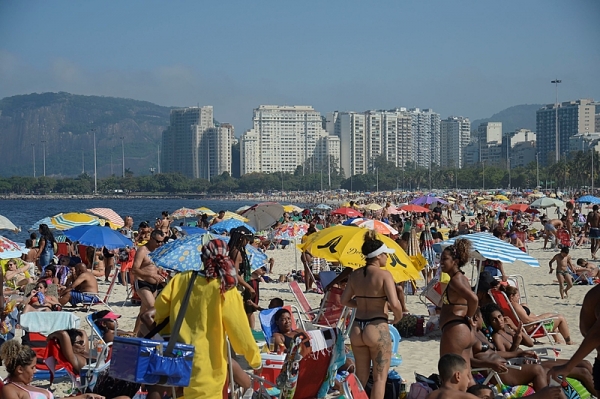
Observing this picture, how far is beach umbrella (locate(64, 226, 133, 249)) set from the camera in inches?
492

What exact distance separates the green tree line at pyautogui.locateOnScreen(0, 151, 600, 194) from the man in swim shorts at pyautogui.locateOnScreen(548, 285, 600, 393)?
10816 cm

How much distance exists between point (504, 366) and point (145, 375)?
2.81 metres

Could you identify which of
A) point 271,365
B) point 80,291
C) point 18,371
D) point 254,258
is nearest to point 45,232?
point 80,291

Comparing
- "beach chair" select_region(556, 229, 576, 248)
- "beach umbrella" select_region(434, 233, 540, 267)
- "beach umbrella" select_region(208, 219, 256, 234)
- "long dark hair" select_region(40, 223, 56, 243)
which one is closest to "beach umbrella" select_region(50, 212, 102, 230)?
"long dark hair" select_region(40, 223, 56, 243)

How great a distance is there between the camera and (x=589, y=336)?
11.9ft

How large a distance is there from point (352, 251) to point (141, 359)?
372 cm

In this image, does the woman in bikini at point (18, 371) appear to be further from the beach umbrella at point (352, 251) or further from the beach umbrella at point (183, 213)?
the beach umbrella at point (183, 213)

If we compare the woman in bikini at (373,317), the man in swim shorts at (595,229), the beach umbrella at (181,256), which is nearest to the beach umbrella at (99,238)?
the beach umbrella at (181,256)

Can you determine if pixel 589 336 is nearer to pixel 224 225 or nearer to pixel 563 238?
pixel 224 225

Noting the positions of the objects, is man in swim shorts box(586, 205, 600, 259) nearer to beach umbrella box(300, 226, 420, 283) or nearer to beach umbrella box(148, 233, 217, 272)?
beach umbrella box(300, 226, 420, 283)

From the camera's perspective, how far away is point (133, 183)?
176 metres

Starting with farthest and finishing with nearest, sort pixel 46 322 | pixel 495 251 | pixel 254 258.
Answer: pixel 495 251 → pixel 254 258 → pixel 46 322

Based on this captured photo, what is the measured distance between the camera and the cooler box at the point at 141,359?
3.68 meters

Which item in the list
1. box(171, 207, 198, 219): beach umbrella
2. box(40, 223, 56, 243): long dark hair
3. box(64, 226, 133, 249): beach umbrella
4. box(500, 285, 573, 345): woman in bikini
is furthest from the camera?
box(171, 207, 198, 219): beach umbrella
